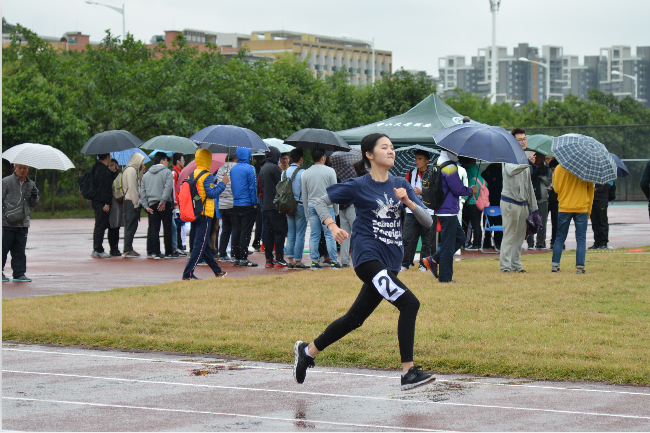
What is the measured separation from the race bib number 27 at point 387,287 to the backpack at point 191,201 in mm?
6614

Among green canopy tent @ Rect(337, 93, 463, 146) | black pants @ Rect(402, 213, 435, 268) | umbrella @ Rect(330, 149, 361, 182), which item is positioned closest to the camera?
black pants @ Rect(402, 213, 435, 268)

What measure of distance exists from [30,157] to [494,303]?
7.20m

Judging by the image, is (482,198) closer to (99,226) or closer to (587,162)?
(587,162)

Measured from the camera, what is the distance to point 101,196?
669 inches

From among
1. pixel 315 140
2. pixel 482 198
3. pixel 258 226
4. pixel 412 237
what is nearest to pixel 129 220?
pixel 258 226

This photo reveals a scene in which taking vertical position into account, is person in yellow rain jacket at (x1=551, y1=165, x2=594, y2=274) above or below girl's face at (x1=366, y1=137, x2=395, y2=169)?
below

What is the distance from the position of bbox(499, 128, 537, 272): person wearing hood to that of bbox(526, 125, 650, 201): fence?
2710 centimetres

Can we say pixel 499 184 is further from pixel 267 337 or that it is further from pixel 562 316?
pixel 267 337

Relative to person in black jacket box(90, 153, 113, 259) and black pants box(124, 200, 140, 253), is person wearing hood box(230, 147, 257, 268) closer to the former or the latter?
black pants box(124, 200, 140, 253)

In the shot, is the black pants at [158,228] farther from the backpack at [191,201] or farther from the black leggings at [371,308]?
the black leggings at [371,308]

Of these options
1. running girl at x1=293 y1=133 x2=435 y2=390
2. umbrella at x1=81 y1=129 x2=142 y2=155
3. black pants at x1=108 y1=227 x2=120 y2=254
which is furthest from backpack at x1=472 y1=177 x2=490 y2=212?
running girl at x1=293 y1=133 x2=435 y2=390

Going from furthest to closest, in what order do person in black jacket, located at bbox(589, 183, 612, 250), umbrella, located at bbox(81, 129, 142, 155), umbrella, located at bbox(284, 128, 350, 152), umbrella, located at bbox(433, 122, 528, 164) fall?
1. person in black jacket, located at bbox(589, 183, 612, 250)
2. umbrella, located at bbox(81, 129, 142, 155)
3. umbrella, located at bbox(284, 128, 350, 152)
4. umbrella, located at bbox(433, 122, 528, 164)

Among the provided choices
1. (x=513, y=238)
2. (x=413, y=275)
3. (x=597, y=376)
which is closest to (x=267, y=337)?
(x=597, y=376)

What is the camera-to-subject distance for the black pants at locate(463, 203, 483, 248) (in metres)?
17.2
